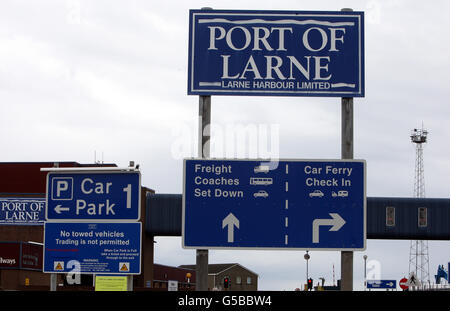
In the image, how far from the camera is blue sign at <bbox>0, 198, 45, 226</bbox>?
258 feet

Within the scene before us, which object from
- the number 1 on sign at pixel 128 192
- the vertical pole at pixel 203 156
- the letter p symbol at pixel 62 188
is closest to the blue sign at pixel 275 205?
the vertical pole at pixel 203 156

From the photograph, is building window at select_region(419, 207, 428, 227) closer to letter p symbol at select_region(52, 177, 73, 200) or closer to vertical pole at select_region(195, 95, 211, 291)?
letter p symbol at select_region(52, 177, 73, 200)

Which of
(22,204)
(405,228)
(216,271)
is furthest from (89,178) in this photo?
(216,271)

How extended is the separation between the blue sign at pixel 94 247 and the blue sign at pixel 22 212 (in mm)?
66994

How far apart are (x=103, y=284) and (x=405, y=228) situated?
57054 millimetres

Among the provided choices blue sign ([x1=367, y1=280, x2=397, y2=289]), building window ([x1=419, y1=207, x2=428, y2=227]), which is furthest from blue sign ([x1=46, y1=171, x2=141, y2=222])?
building window ([x1=419, y1=207, x2=428, y2=227])

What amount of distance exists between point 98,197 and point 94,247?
0.89m

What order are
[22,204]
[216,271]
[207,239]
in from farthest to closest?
1. [216,271]
2. [22,204]
3. [207,239]

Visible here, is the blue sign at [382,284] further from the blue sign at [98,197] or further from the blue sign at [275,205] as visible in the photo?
the blue sign at [275,205]

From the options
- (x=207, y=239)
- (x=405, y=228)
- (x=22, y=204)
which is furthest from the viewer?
(x=22, y=204)

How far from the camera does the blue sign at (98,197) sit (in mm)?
13094

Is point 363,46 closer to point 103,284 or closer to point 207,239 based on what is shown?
point 207,239

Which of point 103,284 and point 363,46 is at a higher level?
point 363,46

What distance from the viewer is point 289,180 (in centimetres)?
1188
